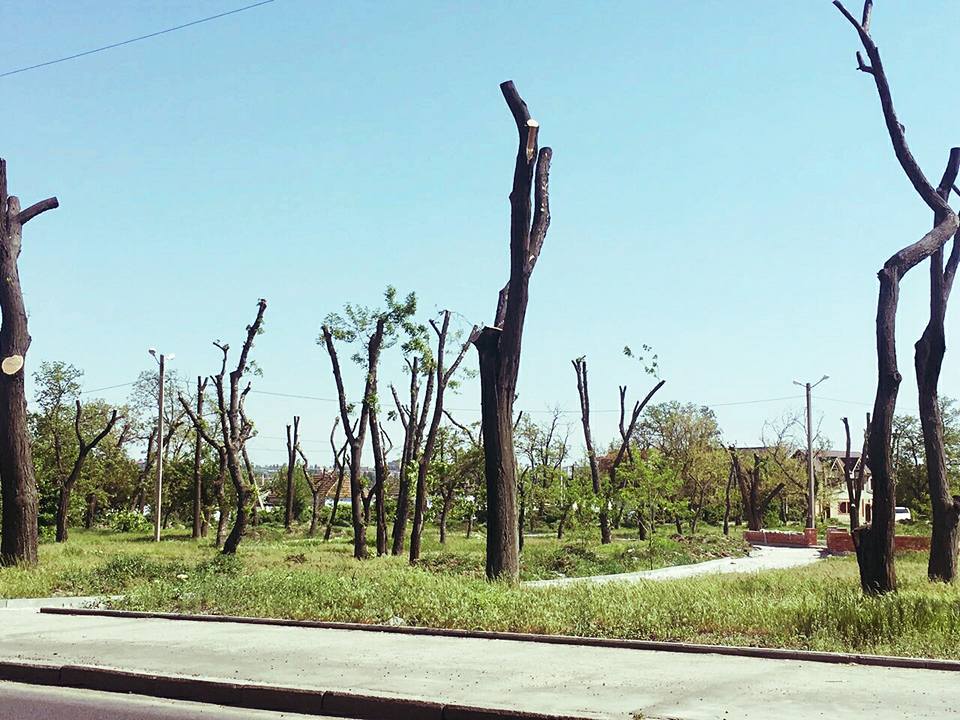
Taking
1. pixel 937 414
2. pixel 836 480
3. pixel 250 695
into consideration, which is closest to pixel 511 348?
pixel 937 414

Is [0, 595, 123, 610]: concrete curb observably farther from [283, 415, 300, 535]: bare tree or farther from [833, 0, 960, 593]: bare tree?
[283, 415, 300, 535]: bare tree

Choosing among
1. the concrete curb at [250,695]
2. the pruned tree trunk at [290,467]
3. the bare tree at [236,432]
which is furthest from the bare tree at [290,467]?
the concrete curb at [250,695]

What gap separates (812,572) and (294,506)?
52.7 metres

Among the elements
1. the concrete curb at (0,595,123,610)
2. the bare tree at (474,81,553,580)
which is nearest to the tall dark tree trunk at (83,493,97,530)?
the concrete curb at (0,595,123,610)

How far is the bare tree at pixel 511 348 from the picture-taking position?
17.2 meters

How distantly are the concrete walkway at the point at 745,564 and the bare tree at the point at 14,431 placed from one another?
35.8ft

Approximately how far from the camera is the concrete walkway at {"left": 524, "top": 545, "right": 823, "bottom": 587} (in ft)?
80.1

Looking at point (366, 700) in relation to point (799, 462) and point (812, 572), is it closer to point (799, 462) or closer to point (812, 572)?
point (812, 572)

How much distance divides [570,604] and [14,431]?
46.2ft

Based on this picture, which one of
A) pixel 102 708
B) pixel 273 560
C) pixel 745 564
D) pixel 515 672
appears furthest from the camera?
pixel 745 564

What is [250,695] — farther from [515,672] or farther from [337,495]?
[337,495]

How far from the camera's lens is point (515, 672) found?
361 inches

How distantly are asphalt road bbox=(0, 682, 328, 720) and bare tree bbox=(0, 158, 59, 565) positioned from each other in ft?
43.9

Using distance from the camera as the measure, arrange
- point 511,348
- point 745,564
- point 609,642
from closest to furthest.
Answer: point 609,642, point 511,348, point 745,564
